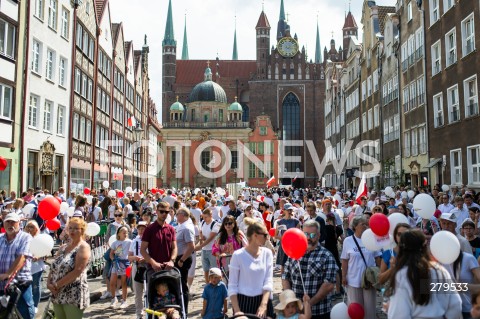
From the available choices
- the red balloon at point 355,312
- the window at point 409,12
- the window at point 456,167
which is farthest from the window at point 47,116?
the red balloon at point 355,312

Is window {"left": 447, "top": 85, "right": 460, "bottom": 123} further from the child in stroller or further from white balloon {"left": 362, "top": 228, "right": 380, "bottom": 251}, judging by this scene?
the child in stroller

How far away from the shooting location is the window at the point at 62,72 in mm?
25562

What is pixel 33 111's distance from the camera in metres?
22.9

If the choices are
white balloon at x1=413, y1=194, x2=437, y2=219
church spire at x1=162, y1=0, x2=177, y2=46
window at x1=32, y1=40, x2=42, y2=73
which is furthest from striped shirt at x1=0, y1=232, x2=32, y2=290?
church spire at x1=162, y1=0, x2=177, y2=46

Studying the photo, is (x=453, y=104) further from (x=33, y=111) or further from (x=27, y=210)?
(x=33, y=111)

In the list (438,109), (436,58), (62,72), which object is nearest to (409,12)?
(436,58)

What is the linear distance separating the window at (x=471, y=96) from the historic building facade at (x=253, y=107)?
170 ft

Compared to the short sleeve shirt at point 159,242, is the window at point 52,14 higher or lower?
higher

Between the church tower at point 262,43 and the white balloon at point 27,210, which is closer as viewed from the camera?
the white balloon at point 27,210

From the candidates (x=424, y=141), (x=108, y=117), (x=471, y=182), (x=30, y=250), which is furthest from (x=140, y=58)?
(x=30, y=250)

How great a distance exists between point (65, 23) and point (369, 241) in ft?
80.4

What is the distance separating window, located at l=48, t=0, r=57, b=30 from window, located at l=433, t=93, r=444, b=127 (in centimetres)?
1905

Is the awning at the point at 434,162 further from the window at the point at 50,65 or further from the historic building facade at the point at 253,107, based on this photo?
the historic building facade at the point at 253,107

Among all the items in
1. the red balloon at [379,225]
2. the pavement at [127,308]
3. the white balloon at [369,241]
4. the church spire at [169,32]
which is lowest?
the pavement at [127,308]
